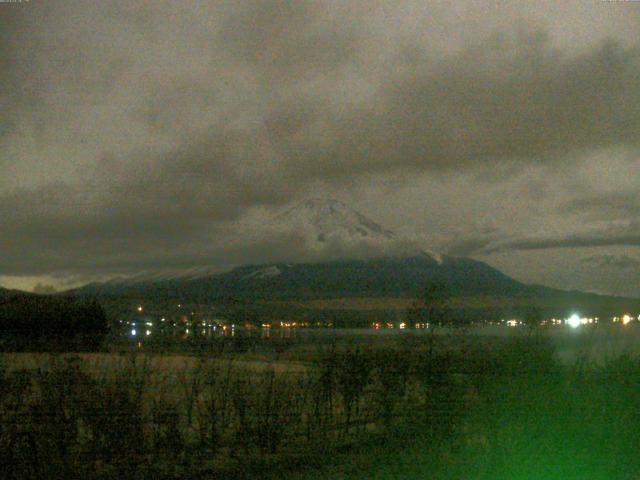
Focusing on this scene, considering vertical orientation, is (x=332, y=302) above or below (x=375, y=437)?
above

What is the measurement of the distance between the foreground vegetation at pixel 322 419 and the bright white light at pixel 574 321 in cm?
538

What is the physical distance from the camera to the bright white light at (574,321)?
17.0 metres

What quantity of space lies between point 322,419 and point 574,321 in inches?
334

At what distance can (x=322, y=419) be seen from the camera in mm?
11680

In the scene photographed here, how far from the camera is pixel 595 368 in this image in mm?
11039

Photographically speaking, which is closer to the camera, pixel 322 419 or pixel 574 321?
pixel 322 419

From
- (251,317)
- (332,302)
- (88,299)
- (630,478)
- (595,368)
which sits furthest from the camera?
(332,302)

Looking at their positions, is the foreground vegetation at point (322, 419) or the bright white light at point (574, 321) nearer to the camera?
the foreground vegetation at point (322, 419)

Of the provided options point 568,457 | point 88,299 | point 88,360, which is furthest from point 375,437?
point 88,299

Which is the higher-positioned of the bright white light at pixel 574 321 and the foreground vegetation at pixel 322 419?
the bright white light at pixel 574 321

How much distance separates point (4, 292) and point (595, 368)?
62.8 ft

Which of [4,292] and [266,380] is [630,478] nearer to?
[266,380]

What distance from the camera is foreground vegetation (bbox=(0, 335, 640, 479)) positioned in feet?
31.2

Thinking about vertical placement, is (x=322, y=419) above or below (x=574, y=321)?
below
